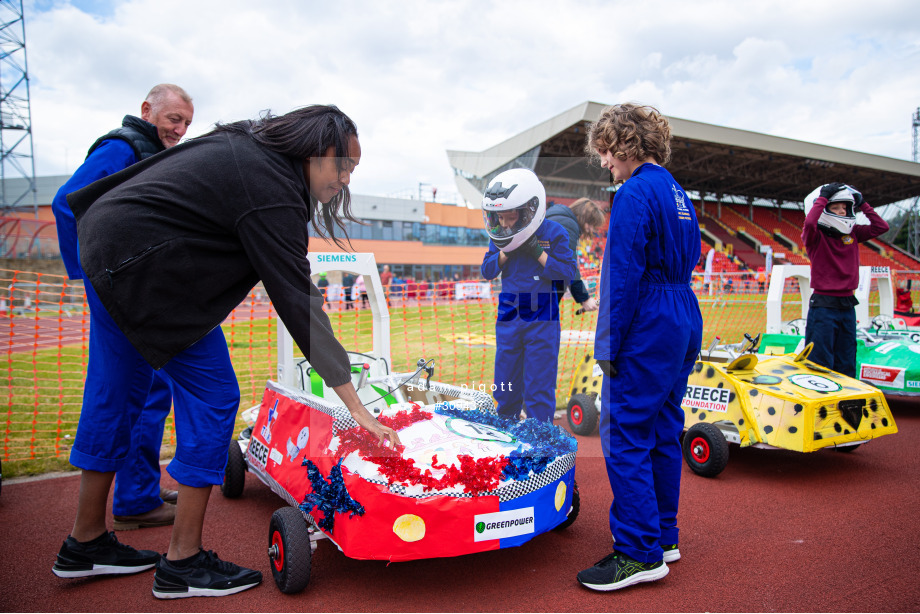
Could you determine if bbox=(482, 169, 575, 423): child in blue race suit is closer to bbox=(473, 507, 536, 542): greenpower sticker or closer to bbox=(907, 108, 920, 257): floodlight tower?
bbox=(473, 507, 536, 542): greenpower sticker

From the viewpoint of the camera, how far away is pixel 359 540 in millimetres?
2238

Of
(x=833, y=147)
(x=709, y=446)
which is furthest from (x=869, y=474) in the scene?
(x=833, y=147)

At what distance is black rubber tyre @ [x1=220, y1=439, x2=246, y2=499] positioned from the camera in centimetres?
362

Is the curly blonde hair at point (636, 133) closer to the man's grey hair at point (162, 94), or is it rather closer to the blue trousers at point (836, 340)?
the man's grey hair at point (162, 94)

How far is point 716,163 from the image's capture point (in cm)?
3139

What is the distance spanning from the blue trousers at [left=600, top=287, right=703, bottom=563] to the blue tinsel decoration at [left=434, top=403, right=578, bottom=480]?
9.6 inches

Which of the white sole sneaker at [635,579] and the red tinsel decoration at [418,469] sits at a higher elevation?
the red tinsel decoration at [418,469]

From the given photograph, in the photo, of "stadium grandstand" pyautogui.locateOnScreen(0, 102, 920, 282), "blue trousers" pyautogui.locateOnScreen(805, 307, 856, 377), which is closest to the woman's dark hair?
"blue trousers" pyautogui.locateOnScreen(805, 307, 856, 377)

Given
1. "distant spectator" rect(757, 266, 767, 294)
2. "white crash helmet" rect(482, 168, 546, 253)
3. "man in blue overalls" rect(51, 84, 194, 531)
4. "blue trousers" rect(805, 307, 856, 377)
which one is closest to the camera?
"man in blue overalls" rect(51, 84, 194, 531)

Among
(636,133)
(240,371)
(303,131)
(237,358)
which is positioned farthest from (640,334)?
(237,358)

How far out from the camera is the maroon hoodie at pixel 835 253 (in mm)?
4711

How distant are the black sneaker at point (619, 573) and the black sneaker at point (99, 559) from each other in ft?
7.08

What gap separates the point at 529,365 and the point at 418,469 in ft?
5.12

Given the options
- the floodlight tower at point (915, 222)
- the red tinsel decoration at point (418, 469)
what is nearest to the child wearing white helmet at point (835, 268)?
the red tinsel decoration at point (418, 469)
